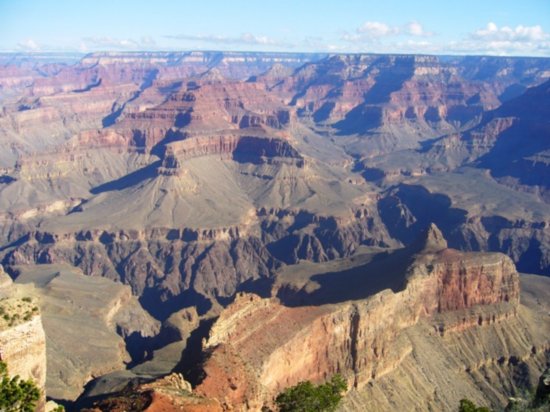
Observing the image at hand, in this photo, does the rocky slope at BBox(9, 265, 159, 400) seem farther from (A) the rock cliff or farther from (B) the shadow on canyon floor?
(A) the rock cliff

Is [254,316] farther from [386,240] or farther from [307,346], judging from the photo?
[386,240]

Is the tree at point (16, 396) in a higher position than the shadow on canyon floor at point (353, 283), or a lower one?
higher

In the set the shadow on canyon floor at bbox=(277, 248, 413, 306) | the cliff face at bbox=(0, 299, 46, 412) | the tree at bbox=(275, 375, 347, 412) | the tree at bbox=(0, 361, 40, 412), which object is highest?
the tree at bbox=(0, 361, 40, 412)

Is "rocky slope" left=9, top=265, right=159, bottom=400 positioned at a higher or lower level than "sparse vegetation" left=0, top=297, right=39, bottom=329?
lower

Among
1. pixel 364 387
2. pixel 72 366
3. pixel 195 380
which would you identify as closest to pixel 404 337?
pixel 364 387

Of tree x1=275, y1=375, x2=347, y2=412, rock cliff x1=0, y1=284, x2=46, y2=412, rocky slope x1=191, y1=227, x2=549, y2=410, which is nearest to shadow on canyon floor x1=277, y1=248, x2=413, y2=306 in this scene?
rocky slope x1=191, y1=227, x2=549, y2=410

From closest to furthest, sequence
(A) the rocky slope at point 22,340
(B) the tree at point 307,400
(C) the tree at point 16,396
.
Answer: (C) the tree at point 16,396
(A) the rocky slope at point 22,340
(B) the tree at point 307,400

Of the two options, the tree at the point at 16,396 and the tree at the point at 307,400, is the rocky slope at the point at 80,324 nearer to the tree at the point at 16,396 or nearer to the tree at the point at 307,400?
the tree at the point at 307,400

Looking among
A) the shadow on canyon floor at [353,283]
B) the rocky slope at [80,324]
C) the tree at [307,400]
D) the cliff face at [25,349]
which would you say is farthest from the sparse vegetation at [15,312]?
the shadow on canyon floor at [353,283]

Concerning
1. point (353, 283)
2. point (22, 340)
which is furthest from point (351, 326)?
point (22, 340)

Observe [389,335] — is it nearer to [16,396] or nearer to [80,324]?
[16,396]
